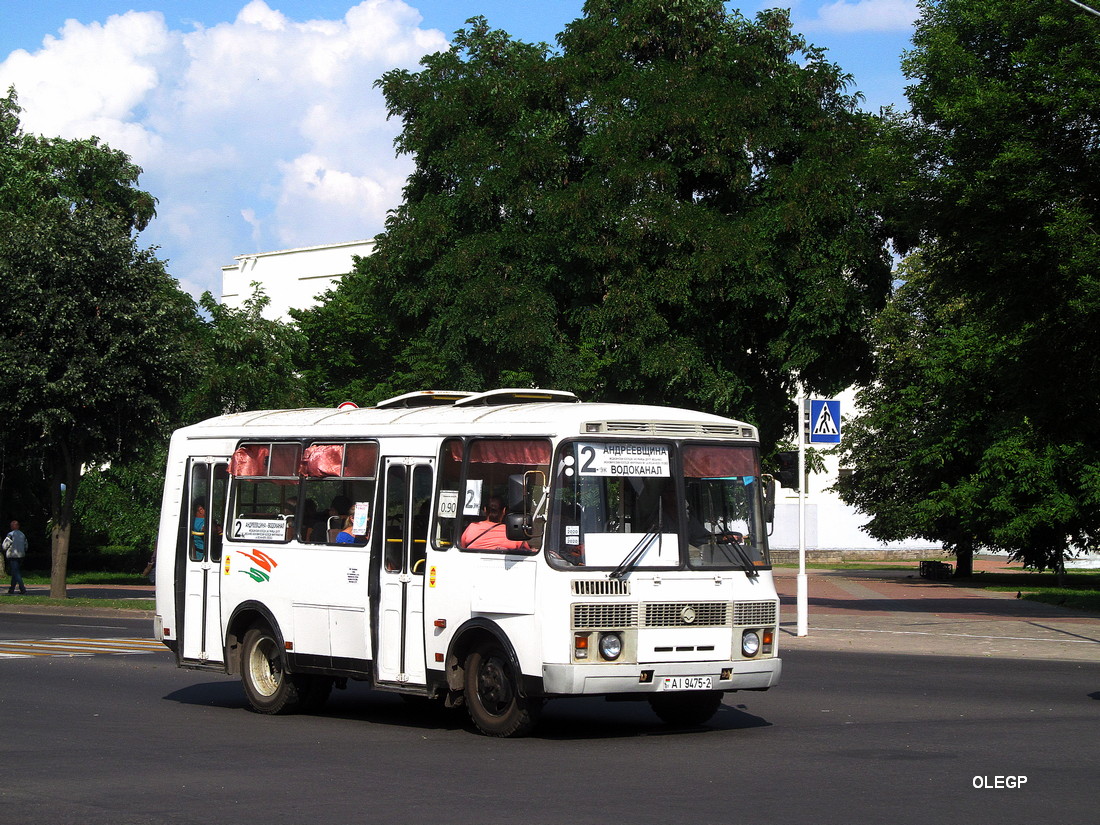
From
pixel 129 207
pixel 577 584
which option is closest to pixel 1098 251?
pixel 577 584

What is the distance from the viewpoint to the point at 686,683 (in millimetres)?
11391

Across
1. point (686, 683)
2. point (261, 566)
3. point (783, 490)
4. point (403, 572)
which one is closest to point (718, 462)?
point (686, 683)

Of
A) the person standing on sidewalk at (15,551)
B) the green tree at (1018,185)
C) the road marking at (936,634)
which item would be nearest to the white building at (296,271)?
the person standing on sidewalk at (15,551)

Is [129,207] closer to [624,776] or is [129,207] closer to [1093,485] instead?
[1093,485]

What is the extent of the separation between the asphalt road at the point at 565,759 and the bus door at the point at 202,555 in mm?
682

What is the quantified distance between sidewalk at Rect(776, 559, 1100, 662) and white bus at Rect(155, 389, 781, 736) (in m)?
10.1

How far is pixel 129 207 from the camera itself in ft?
178

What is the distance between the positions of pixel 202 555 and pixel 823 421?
12.1 m

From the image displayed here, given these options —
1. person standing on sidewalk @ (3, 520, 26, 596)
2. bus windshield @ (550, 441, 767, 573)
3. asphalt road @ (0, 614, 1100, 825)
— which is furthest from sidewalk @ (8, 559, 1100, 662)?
bus windshield @ (550, 441, 767, 573)

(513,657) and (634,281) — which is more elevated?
(634,281)

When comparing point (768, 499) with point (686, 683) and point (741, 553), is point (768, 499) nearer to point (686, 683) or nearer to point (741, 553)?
point (741, 553)

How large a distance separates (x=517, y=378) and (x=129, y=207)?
85.6ft

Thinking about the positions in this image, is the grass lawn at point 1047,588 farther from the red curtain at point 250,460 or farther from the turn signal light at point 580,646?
the turn signal light at point 580,646

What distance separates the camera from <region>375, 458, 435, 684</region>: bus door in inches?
483
